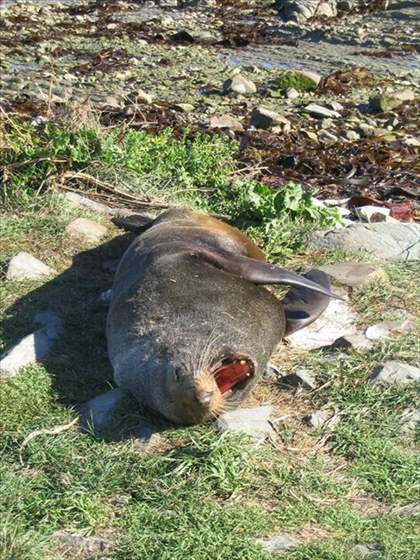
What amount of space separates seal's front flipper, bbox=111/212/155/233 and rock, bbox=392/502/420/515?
3.12 m

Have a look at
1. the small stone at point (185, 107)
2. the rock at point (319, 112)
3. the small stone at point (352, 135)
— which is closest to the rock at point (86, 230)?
the small stone at point (352, 135)

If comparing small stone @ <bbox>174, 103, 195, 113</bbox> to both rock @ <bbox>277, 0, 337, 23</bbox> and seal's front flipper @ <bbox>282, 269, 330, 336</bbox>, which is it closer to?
seal's front flipper @ <bbox>282, 269, 330, 336</bbox>

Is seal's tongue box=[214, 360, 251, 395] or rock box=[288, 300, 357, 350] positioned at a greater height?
seal's tongue box=[214, 360, 251, 395]

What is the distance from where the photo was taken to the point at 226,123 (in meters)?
11.1

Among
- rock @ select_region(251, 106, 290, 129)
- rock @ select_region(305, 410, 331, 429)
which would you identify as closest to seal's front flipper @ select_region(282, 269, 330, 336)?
rock @ select_region(305, 410, 331, 429)

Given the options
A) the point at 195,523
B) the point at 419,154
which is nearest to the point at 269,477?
the point at 195,523

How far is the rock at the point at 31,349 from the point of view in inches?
204

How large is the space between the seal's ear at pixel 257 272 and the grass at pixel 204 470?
1.29 feet

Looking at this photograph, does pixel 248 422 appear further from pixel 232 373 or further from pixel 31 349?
pixel 31 349

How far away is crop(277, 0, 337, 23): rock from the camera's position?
21094mm

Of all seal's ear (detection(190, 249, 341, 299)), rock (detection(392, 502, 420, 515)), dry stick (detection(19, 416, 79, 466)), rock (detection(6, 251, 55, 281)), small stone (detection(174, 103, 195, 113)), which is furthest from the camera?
small stone (detection(174, 103, 195, 113))

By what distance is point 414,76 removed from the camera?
15875 mm

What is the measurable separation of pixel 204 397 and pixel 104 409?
A: 2.50 feet

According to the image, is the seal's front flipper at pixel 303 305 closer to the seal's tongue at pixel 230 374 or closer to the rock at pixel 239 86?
the seal's tongue at pixel 230 374
